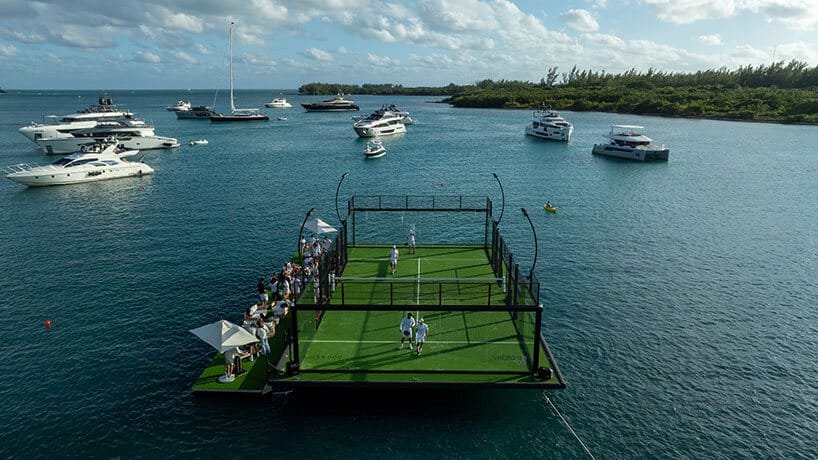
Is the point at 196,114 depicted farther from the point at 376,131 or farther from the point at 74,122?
the point at 376,131

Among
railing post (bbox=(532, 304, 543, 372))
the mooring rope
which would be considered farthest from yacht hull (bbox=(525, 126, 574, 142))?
railing post (bbox=(532, 304, 543, 372))

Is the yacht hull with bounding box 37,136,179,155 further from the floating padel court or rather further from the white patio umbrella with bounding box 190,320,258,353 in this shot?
the white patio umbrella with bounding box 190,320,258,353

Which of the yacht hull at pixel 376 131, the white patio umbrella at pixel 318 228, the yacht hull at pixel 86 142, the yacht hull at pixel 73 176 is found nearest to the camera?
the white patio umbrella at pixel 318 228

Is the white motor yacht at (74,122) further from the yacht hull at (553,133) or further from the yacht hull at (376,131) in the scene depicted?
the yacht hull at (553,133)

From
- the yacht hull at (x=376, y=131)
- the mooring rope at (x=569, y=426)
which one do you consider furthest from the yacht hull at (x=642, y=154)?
the mooring rope at (x=569, y=426)

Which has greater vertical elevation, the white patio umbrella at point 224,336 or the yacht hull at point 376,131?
the yacht hull at point 376,131

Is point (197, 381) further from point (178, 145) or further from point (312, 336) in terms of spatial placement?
point (178, 145)
